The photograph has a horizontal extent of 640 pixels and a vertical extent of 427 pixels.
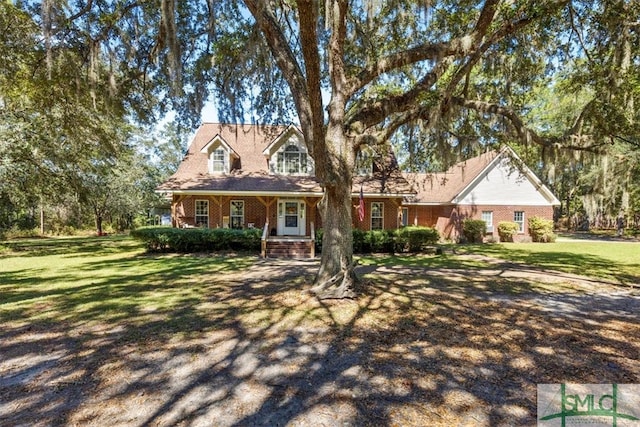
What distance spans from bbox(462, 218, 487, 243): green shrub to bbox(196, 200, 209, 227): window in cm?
1563

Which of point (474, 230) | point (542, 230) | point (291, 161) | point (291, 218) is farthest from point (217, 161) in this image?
point (542, 230)

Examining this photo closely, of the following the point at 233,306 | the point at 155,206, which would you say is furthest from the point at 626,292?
the point at 155,206

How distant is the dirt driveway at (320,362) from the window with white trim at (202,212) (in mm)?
10886

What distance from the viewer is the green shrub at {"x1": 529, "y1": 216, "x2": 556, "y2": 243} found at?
70.5ft

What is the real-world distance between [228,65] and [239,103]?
0.87 meters

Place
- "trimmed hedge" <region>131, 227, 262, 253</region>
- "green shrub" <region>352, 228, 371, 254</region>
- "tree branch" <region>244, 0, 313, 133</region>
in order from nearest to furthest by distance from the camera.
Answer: "tree branch" <region>244, 0, 313, 133</region>
"trimmed hedge" <region>131, 227, 262, 253</region>
"green shrub" <region>352, 228, 371, 254</region>

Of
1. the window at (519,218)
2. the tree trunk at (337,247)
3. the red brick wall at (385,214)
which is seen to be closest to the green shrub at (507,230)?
the window at (519,218)

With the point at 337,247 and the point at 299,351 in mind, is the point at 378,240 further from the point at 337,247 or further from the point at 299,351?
the point at 299,351

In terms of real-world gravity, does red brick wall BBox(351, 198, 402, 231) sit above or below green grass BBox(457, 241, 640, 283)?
above

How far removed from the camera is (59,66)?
8523 millimetres

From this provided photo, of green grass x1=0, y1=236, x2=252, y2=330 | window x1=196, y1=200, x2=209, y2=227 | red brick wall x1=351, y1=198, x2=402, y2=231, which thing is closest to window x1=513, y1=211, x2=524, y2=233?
red brick wall x1=351, y1=198, x2=402, y2=231

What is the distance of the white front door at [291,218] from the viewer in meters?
17.2

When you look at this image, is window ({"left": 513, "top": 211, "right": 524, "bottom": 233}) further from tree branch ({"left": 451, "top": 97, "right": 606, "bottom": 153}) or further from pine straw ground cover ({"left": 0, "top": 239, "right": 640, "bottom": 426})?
tree branch ({"left": 451, "top": 97, "right": 606, "bottom": 153})

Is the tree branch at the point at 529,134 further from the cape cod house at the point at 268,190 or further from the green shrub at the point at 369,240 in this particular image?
the green shrub at the point at 369,240
